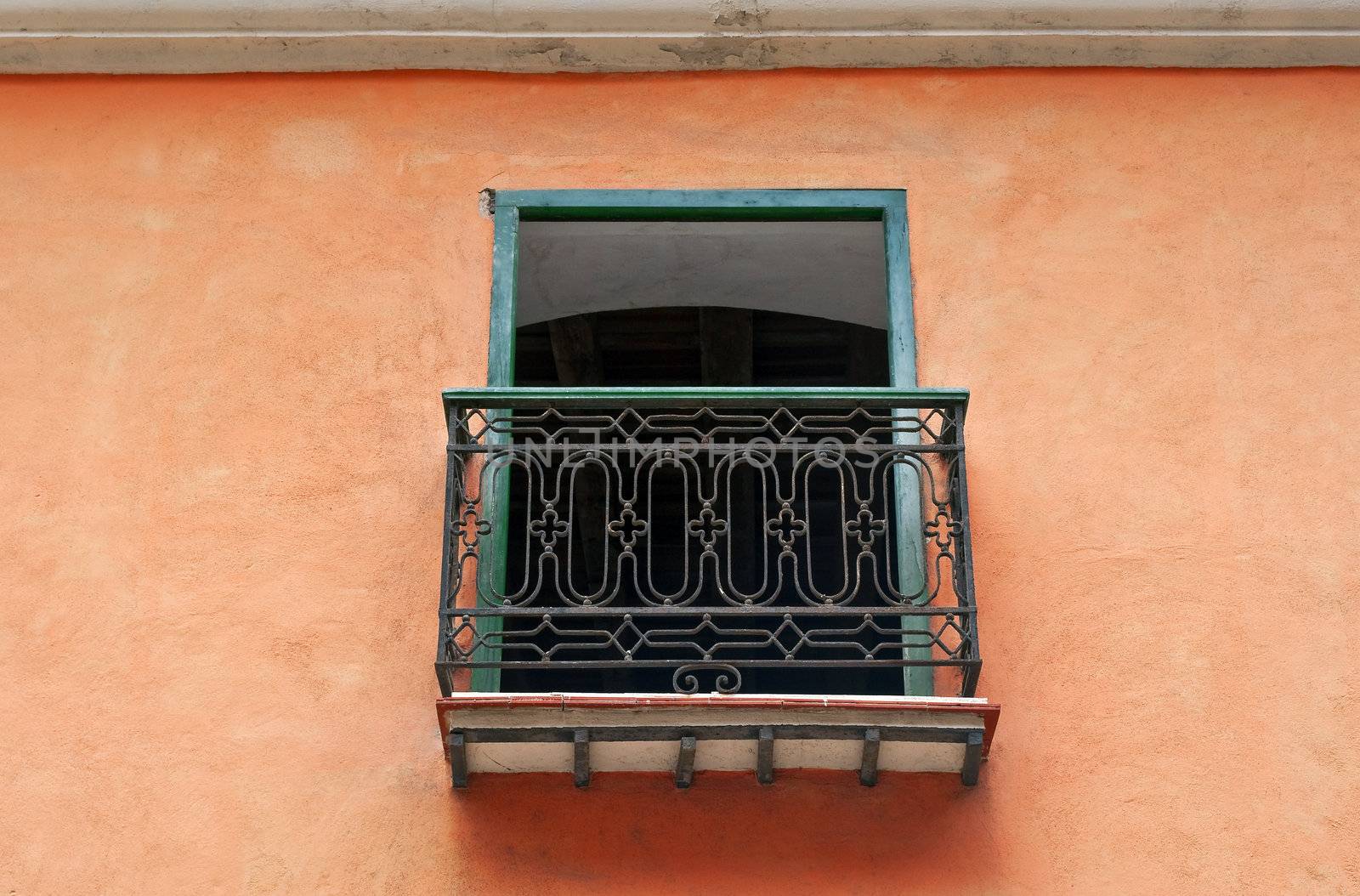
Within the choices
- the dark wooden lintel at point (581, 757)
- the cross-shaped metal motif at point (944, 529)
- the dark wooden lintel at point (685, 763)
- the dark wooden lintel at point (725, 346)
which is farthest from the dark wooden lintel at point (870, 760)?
the dark wooden lintel at point (725, 346)

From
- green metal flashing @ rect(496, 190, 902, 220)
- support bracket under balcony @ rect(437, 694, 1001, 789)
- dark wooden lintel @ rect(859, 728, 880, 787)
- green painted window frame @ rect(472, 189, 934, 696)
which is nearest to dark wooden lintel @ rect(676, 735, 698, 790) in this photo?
support bracket under balcony @ rect(437, 694, 1001, 789)

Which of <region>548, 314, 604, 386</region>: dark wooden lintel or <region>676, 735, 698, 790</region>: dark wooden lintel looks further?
<region>548, 314, 604, 386</region>: dark wooden lintel

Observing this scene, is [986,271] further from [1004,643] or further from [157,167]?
[157,167]

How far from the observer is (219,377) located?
5.96 m

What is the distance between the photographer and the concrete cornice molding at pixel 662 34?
650cm

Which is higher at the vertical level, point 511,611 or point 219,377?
point 219,377

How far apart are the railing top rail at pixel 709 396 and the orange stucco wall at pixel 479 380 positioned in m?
0.44

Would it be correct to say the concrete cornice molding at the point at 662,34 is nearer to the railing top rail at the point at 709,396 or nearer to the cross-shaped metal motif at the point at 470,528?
the railing top rail at the point at 709,396

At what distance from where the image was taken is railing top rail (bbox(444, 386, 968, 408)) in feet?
17.7

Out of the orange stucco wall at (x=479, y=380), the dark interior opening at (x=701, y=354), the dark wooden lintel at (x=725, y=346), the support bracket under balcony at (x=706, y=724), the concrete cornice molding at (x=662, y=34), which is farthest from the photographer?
the dark interior opening at (x=701, y=354)

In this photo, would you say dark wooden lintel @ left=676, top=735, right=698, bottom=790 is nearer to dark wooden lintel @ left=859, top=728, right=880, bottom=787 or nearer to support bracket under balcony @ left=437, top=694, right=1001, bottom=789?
support bracket under balcony @ left=437, top=694, right=1001, bottom=789

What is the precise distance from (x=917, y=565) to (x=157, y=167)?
10.3 ft

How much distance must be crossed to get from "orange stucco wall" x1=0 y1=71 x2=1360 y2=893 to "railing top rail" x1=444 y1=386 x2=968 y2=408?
44cm

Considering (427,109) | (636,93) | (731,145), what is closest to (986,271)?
(731,145)
